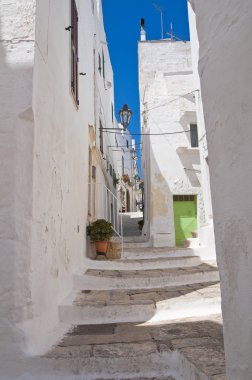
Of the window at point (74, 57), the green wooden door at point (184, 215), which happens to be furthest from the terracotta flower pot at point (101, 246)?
the green wooden door at point (184, 215)

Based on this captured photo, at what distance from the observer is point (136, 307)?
171 inches

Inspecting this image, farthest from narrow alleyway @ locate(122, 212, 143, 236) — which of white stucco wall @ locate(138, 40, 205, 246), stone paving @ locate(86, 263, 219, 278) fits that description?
stone paving @ locate(86, 263, 219, 278)

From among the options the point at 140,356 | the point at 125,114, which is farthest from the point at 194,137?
Answer: the point at 140,356

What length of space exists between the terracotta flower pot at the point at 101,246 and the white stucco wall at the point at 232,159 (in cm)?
586

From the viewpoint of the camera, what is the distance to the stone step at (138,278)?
5.59 metres

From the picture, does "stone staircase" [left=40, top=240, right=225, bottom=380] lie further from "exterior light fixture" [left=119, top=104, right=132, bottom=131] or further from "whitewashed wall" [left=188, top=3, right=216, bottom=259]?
"exterior light fixture" [left=119, top=104, right=132, bottom=131]

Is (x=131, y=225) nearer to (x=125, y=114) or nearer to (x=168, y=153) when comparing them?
(x=168, y=153)

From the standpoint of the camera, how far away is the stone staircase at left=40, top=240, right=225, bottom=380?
2963 millimetres

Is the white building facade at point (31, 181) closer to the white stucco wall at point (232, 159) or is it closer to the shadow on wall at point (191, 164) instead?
the white stucco wall at point (232, 159)

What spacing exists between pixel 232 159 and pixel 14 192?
2338mm

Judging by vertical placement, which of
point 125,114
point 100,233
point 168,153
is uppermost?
point 125,114

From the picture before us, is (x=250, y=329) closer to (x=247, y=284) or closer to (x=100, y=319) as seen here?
(x=247, y=284)

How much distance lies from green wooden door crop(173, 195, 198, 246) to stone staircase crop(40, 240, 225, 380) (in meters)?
5.25

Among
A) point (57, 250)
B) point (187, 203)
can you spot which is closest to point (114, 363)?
point (57, 250)
